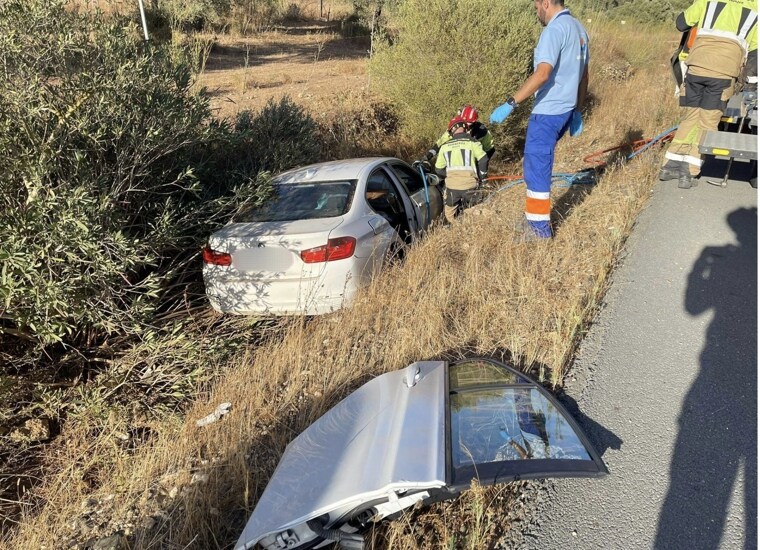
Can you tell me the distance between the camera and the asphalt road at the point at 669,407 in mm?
2125

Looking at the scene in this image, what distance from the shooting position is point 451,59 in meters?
9.55

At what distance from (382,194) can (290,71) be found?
1176 cm

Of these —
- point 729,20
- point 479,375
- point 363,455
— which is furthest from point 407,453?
point 729,20

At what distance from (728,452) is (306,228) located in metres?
→ 3.23

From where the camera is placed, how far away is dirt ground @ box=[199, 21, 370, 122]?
34.8 feet

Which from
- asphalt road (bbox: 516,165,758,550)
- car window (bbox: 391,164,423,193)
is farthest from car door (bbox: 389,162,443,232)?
asphalt road (bbox: 516,165,758,550)

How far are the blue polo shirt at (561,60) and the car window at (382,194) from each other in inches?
64.8

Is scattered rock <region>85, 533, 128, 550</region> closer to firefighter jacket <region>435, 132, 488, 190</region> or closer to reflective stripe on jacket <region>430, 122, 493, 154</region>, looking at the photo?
firefighter jacket <region>435, 132, 488, 190</region>

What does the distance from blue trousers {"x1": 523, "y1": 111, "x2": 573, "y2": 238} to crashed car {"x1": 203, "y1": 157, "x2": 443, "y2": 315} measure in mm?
1278

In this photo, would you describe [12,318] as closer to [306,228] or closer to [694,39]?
[306,228]

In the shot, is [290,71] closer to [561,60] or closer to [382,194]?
[382,194]

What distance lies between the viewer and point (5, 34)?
11.3 feet

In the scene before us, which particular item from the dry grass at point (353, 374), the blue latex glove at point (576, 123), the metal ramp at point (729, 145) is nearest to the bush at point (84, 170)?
the dry grass at point (353, 374)

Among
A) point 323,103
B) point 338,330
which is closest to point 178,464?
point 338,330
